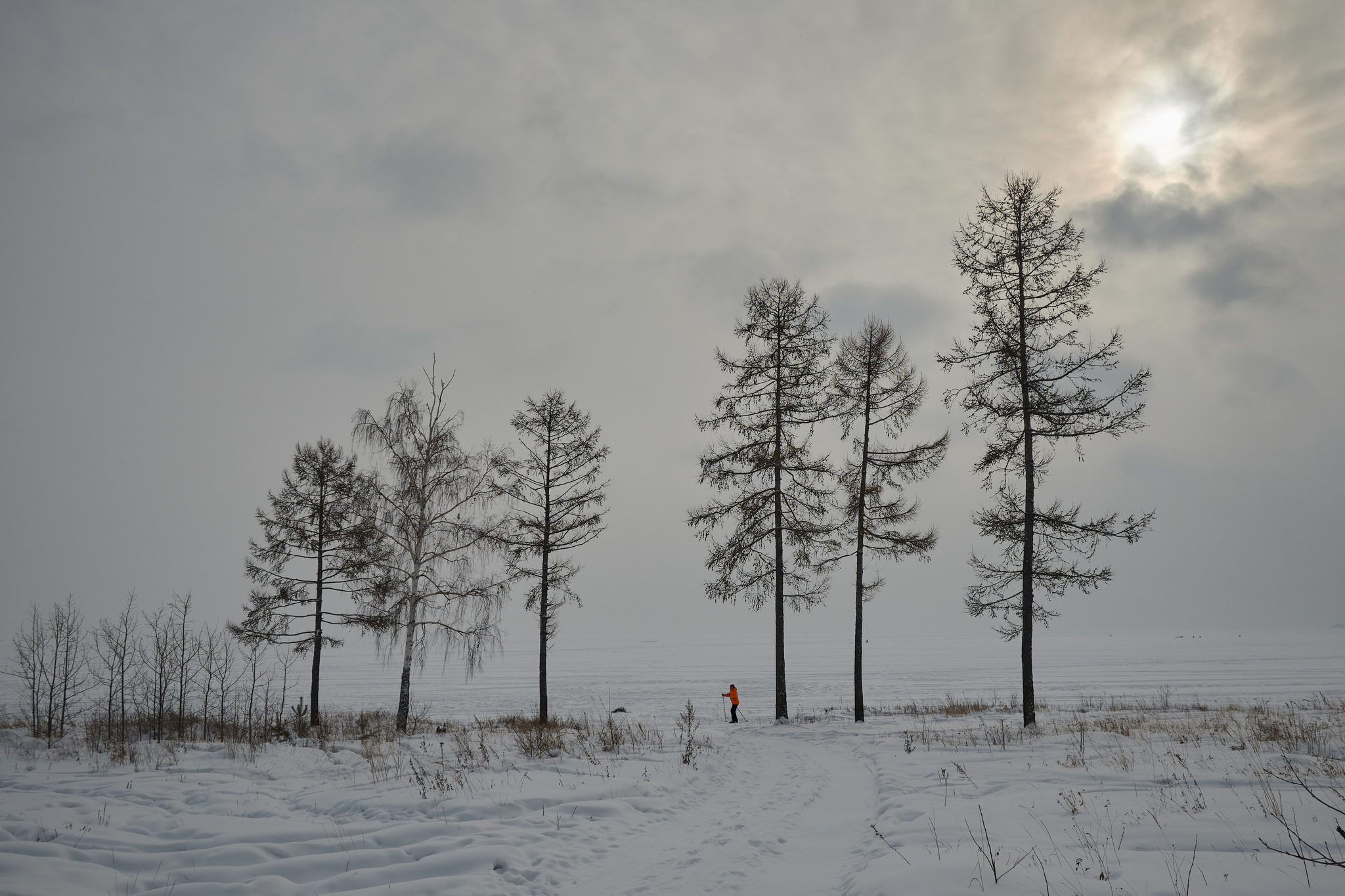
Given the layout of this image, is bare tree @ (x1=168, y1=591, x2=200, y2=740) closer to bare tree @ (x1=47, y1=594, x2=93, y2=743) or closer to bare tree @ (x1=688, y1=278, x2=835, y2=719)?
bare tree @ (x1=47, y1=594, x2=93, y2=743)

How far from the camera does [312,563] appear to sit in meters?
21.1

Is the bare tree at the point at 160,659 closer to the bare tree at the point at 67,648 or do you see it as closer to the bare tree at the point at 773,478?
the bare tree at the point at 67,648

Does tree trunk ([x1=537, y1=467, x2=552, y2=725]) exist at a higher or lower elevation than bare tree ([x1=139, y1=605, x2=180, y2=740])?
higher

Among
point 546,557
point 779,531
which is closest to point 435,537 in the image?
point 546,557

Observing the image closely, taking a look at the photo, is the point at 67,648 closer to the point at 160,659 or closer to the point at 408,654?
the point at 160,659

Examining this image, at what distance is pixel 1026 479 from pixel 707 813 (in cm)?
1239

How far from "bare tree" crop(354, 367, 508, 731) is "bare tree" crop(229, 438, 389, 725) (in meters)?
1.58

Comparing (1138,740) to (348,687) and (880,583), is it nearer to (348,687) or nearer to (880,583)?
(880,583)

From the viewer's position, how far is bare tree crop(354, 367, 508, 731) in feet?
60.2

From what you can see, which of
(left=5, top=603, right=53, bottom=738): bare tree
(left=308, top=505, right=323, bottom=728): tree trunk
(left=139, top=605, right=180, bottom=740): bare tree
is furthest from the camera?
(left=5, top=603, right=53, bottom=738): bare tree

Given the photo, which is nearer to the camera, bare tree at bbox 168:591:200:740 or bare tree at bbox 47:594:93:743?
bare tree at bbox 168:591:200:740

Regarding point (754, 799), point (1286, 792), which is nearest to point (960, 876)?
point (754, 799)

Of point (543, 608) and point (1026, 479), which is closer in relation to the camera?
point (1026, 479)

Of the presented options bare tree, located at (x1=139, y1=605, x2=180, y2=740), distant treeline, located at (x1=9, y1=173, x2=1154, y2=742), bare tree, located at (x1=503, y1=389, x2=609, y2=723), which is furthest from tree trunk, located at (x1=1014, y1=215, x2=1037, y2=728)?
bare tree, located at (x1=139, y1=605, x2=180, y2=740)
